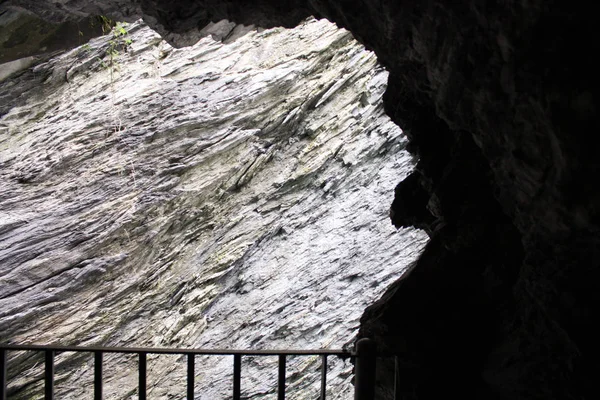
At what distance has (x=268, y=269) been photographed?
9203 mm

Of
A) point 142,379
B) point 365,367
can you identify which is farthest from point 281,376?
point 142,379

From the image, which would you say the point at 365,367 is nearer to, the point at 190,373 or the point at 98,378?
the point at 190,373

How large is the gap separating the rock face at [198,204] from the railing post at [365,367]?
5.91 meters

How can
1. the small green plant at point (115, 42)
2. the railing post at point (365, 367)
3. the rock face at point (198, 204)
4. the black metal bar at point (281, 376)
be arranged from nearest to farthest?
the railing post at point (365, 367) < the black metal bar at point (281, 376) < the rock face at point (198, 204) < the small green plant at point (115, 42)

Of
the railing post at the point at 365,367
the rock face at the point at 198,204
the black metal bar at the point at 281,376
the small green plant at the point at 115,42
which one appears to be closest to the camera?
the railing post at the point at 365,367

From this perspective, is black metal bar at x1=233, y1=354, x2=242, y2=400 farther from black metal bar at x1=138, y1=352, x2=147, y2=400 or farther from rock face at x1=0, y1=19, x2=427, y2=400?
rock face at x1=0, y1=19, x2=427, y2=400

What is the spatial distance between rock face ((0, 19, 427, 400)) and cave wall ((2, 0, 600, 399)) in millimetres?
5051

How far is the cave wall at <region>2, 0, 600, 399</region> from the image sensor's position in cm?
184

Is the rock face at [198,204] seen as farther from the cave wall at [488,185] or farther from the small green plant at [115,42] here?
the cave wall at [488,185]

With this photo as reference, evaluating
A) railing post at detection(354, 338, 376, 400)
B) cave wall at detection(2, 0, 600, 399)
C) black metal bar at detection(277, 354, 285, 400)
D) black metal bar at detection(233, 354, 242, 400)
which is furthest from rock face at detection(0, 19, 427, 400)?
railing post at detection(354, 338, 376, 400)

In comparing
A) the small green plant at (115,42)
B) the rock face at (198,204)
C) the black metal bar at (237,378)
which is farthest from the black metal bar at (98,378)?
the small green plant at (115,42)

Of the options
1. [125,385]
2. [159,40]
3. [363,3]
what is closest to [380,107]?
[159,40]

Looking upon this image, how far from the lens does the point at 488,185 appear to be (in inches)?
127

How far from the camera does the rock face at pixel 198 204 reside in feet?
27.4
